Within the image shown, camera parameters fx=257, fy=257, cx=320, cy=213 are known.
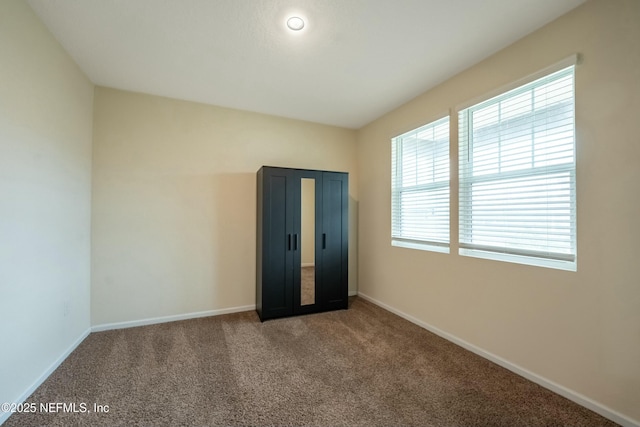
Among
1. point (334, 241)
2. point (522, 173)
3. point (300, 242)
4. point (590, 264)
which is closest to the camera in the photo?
point (590, 264)

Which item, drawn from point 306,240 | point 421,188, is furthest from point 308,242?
point 421,188

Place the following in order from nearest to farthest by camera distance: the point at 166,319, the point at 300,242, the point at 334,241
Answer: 1. the point at 166,319
2. the point at 300,242
3. the point at 334,241

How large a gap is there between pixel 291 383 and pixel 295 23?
2738mm

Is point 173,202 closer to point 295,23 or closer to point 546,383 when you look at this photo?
point 295,23

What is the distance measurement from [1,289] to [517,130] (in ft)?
A: 12.6

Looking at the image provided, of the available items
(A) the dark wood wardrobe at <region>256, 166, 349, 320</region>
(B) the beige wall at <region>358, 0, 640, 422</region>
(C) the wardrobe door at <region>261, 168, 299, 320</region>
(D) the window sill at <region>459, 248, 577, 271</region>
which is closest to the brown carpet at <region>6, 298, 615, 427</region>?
(B) the beige wall at <region>358, 0, 640, 422</region>

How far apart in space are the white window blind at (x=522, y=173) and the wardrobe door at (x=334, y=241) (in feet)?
4.97

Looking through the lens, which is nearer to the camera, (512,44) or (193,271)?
(512,44)

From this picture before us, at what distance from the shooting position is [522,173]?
6.89ft

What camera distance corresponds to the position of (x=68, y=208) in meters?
2.36

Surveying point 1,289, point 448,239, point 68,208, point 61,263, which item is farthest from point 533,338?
point 68,208

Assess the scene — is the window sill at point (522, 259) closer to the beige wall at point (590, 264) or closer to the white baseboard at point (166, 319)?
the beige wall at point (590, 264)

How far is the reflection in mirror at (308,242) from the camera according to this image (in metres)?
3.38

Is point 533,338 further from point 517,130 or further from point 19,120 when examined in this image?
point 19,120
